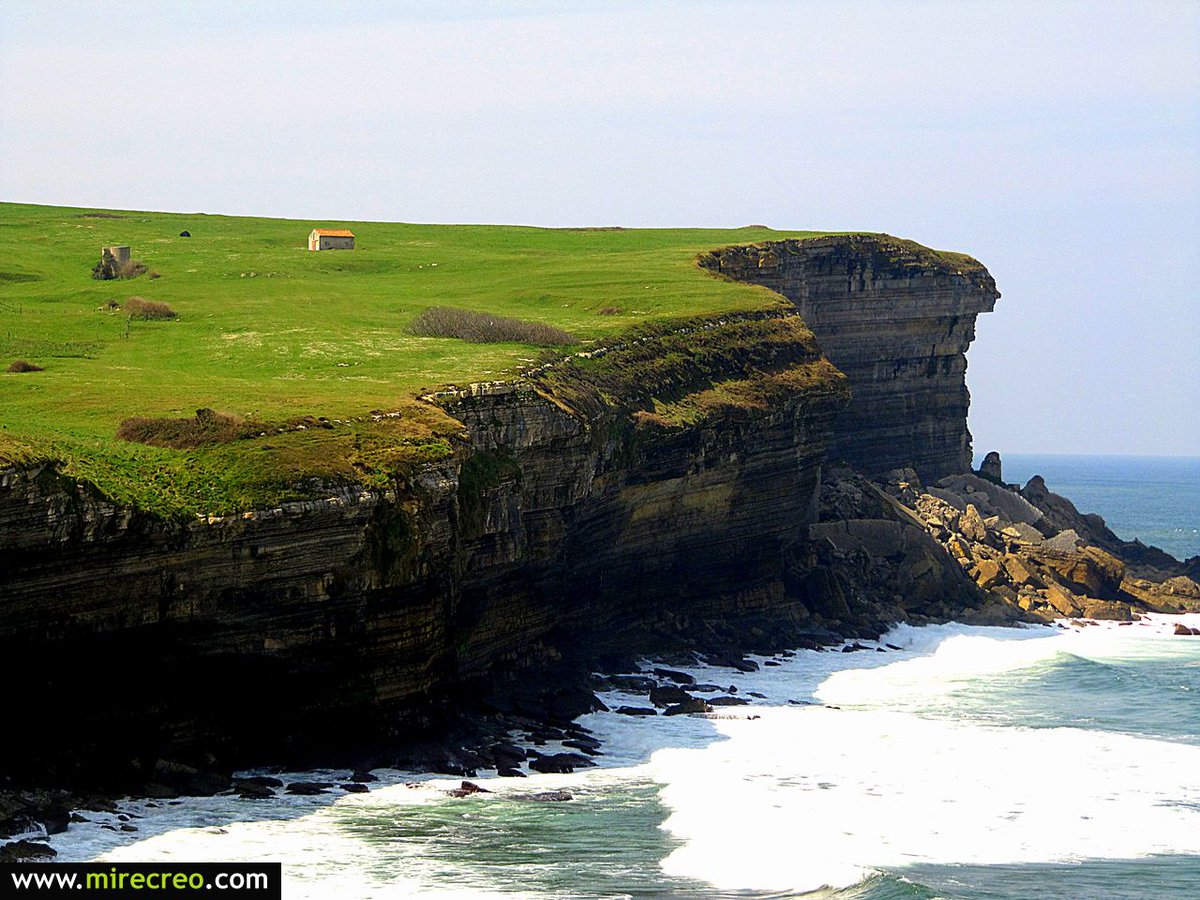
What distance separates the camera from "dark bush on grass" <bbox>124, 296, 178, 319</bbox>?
70.8m

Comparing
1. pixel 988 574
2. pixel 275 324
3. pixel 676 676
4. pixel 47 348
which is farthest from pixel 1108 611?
pixel 47 348

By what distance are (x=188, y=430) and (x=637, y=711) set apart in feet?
55.5

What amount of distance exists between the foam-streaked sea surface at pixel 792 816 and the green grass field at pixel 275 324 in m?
8.51

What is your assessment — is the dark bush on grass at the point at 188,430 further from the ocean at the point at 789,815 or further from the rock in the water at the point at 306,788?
the ocean at the point at 789,815

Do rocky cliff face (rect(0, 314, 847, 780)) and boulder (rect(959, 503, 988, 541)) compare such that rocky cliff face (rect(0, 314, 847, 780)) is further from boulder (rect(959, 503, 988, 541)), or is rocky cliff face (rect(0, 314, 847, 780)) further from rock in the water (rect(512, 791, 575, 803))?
boulder (rect(959, 503, 988, 541))

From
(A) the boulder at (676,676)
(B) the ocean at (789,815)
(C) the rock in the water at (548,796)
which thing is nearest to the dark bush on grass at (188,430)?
(B) the ocean at (789,815)

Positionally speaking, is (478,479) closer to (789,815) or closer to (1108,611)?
(789,815)

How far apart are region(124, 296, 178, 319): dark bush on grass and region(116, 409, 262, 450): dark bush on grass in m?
23.6

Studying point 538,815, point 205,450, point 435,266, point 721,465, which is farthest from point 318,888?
point 435,266

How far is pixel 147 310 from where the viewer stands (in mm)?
71000

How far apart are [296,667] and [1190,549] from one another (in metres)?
106

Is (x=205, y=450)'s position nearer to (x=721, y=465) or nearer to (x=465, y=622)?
(x=465, y=622)

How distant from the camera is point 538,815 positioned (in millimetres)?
42656

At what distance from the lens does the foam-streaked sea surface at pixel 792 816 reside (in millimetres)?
37719
